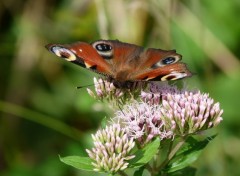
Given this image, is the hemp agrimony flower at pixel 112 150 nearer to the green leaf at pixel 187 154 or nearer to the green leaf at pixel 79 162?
the green leaf at pixel 79 162

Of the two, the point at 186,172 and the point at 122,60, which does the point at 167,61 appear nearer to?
the point at 122,60

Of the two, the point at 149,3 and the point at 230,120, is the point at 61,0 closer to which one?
the point at 149,3

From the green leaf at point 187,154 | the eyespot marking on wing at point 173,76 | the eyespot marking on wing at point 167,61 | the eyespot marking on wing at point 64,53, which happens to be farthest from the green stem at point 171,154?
the eyespot marking on wing at point 64,53

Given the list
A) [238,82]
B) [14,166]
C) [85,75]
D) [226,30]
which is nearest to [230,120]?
[238,82]

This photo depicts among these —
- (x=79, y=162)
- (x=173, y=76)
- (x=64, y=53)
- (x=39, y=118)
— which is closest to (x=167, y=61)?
(x=173, y=76)

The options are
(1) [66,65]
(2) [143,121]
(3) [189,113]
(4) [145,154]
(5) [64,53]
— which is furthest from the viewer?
(1) [66,65]

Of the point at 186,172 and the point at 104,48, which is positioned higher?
the point at 104,48
